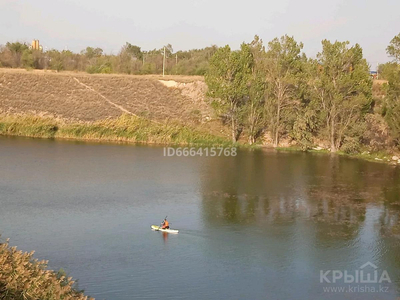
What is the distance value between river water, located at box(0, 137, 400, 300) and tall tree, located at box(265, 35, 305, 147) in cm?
919

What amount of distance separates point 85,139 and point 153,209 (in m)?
23.4

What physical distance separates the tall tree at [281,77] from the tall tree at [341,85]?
6.53ft

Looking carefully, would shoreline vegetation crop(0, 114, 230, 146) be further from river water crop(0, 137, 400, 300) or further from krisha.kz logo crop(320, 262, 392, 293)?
krisha.kz logo crop(320, 262, 392, 293)

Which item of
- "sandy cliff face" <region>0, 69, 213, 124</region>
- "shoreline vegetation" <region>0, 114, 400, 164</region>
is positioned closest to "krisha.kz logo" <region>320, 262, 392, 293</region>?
"shoreline vegetation" <region>0, 114, 400, 164</region>

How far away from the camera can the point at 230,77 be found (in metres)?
46.3

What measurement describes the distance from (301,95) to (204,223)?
2611 centimetres

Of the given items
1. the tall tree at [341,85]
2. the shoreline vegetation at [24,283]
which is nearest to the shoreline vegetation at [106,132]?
the tall tree at [341,85]

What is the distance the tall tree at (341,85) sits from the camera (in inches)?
1711

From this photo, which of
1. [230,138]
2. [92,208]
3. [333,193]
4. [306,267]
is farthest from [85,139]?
[306,267]

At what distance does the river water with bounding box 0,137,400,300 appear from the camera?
1778 centimetres

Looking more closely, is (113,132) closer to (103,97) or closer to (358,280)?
(103,97)

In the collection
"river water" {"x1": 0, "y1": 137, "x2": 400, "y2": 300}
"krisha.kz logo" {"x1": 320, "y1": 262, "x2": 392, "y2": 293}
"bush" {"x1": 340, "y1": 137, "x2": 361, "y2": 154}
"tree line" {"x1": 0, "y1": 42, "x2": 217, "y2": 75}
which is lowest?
"krisha.kz logo" {"x1": 320, "y1": 262, "x2": 392, "y2": 293}

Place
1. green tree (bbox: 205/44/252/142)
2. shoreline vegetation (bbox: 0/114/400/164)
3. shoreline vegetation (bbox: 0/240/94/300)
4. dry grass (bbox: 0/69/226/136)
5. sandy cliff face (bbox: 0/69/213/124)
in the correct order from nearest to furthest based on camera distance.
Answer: shoreline vegetation (bbox: 0/240/94/300) < green tree (bbox: 205/44/252/142) < shoreline vegetation (bbox: 0/114/400/164) < dry grass (bbox: 0/69/226/136) < sandy cliff face (bbox: 0/69/213/124)

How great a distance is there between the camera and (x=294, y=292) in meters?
17.2
